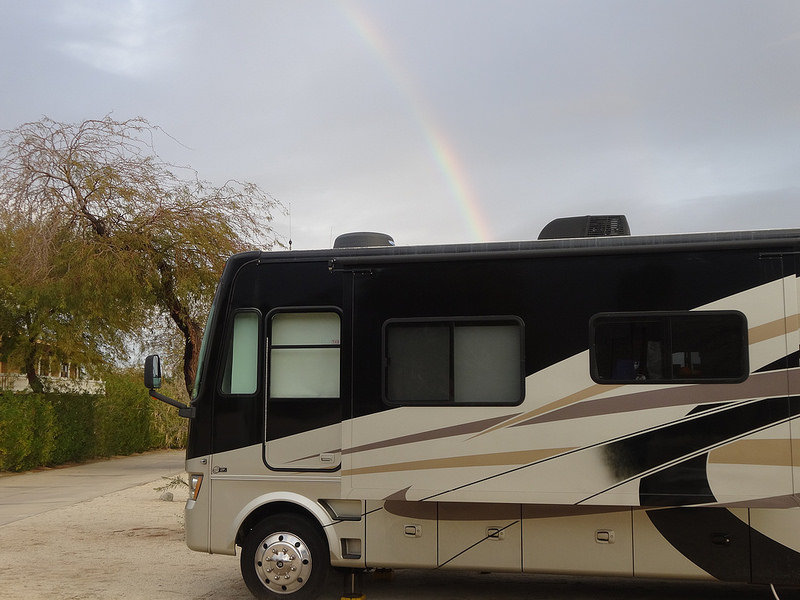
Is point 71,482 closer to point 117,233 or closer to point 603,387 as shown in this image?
point 117,233

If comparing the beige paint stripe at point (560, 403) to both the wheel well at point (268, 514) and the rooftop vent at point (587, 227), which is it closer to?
the rooftop vent at point (587, 227)

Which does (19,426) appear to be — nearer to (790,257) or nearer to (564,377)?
(564,377)

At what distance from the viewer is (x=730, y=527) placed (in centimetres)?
611

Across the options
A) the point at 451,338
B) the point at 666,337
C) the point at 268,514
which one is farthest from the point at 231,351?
the point at 666,337

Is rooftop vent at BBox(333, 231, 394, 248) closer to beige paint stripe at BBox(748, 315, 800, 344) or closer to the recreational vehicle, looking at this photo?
the recreational vehicle

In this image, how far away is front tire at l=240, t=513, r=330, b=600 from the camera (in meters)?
6.85

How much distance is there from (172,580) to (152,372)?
8.07 ft

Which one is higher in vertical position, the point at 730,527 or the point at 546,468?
the point at 546,468

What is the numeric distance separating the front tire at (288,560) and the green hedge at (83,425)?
14100 mm

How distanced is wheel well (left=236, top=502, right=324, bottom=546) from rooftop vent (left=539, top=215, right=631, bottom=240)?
121 inches

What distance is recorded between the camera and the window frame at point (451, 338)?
6438 mm

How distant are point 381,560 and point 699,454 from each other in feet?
8.56

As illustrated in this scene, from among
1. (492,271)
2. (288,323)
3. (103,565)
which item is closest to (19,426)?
(103,565)

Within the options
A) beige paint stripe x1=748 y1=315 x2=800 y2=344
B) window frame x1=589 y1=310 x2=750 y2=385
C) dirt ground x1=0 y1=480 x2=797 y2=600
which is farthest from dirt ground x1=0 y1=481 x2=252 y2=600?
beige paint stripe x1=748 y1=315 x2=800 y2=344
